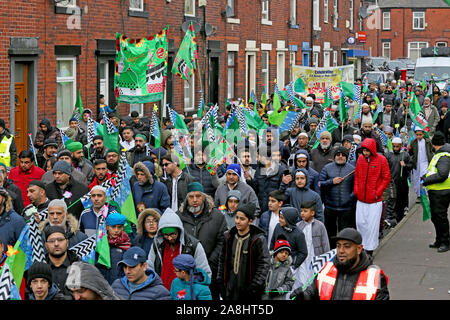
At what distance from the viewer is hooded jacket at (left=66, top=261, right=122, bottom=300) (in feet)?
20.5

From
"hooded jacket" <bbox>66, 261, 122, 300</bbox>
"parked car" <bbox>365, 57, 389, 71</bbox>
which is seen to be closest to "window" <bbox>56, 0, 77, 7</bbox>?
"hooded jacket" <bbox>66, 261, 122, 300</bbox>

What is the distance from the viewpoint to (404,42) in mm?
76312

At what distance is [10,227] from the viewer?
8.43 m

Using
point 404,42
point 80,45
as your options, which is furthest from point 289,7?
point 404,42

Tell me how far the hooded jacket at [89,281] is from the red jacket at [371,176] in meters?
6.29

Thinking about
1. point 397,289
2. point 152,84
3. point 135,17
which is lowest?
point 397,289

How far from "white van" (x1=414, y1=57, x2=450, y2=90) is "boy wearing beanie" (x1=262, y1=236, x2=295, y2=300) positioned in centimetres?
3247

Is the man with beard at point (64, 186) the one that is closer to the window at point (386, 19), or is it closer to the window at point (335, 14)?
the window at point (335, 14)

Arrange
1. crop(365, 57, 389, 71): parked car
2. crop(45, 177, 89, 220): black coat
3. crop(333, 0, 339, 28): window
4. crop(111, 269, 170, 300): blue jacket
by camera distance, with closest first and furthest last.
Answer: crop(111, 269, 170, 300): blue jacket, crop(45, 177, 89, 220): black coat, crop(333, 0, 339, 28): window, crop(365, 57, 389, 71): parked car

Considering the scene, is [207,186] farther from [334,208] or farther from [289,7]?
[289,7]

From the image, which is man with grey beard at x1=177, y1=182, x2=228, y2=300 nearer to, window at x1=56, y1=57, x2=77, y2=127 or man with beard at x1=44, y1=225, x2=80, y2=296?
man with beard at x1=44, y1=225, x2=80, y2=296

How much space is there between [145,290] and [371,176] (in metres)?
5.94

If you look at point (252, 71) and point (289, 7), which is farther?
point (289, 7)

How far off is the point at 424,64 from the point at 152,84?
2914 cm
